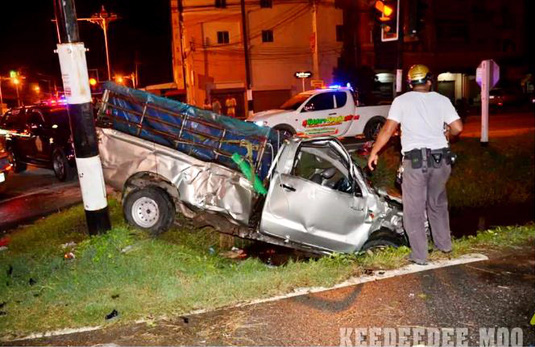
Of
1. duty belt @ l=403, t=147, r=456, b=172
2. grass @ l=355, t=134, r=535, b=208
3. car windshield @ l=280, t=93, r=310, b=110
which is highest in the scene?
car windshield @ l=280, t=93, r=310, b=110

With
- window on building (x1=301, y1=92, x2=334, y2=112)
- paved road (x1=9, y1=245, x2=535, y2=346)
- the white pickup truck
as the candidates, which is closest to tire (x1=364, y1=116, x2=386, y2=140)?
the white pickup truck

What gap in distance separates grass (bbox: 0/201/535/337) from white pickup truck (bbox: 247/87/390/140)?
951 cm

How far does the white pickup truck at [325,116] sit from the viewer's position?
1501 centimetres

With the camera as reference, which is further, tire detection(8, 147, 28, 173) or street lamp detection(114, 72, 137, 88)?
street lamp detection(114, 72, 137, 88)

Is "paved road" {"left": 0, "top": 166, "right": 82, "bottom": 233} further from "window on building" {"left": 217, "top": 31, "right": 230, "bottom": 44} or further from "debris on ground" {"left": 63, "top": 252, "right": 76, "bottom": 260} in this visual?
"window on building" {"left": 217, "top": 31, "right": 230, "bottom": 44}

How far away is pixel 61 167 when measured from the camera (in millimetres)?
12281

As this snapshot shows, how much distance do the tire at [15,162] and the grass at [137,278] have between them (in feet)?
29.4

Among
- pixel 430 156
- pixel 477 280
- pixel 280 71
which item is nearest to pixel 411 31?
pixel 430 156

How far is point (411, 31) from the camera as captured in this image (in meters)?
10.0

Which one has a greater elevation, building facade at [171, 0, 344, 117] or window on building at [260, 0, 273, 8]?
window on building at [260, 0, 273, 8]

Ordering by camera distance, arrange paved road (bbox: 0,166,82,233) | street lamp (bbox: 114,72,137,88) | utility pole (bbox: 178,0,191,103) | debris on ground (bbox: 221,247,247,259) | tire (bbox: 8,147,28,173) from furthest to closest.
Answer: street lamp (bbox: 114,72,137,88)
utility pole (bbox: 178,0,191,103)
tire (bbox: 8,147,28,173)
paved road (bbox: 0,166,82,233)
debris on ground (bbox: 221,247,247,259)

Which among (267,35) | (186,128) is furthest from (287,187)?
(267,35)

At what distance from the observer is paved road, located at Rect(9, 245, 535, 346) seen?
3.50 metres

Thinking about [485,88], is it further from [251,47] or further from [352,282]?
[251,47]
